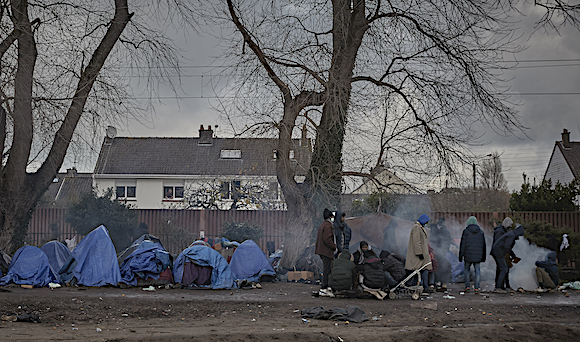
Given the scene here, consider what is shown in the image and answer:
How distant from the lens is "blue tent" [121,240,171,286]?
12.7 meters

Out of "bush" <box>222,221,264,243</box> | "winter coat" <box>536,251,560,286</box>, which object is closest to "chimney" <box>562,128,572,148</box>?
"bush" <box>222,221,264,243</box>

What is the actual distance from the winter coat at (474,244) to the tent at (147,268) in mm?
7238

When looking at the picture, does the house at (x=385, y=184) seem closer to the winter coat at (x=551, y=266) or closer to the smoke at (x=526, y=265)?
the smoke at (x=526, y=265)

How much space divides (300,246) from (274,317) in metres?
6.08

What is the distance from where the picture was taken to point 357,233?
51.3ft

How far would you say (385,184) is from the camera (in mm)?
14812

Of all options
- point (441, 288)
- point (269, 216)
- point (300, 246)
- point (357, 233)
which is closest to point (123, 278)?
point (300, 246)

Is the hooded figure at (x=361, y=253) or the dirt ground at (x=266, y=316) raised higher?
the hooded figure at (x=361, y=253)

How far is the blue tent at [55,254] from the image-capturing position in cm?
1376

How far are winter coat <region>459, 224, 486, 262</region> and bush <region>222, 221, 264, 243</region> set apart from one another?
9.24m

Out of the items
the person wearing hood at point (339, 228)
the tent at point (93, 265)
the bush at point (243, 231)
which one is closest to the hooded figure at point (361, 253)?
the person wearing hood at point (339, 228)

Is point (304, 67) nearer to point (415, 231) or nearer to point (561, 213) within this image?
point (415, 231)

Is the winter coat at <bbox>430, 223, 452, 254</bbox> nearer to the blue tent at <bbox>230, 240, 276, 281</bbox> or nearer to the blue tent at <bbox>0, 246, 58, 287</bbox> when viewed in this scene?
the blue tent at <bbox>230, 240, 276, 281</bbox>

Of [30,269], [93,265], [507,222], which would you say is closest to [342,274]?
[507,222]
